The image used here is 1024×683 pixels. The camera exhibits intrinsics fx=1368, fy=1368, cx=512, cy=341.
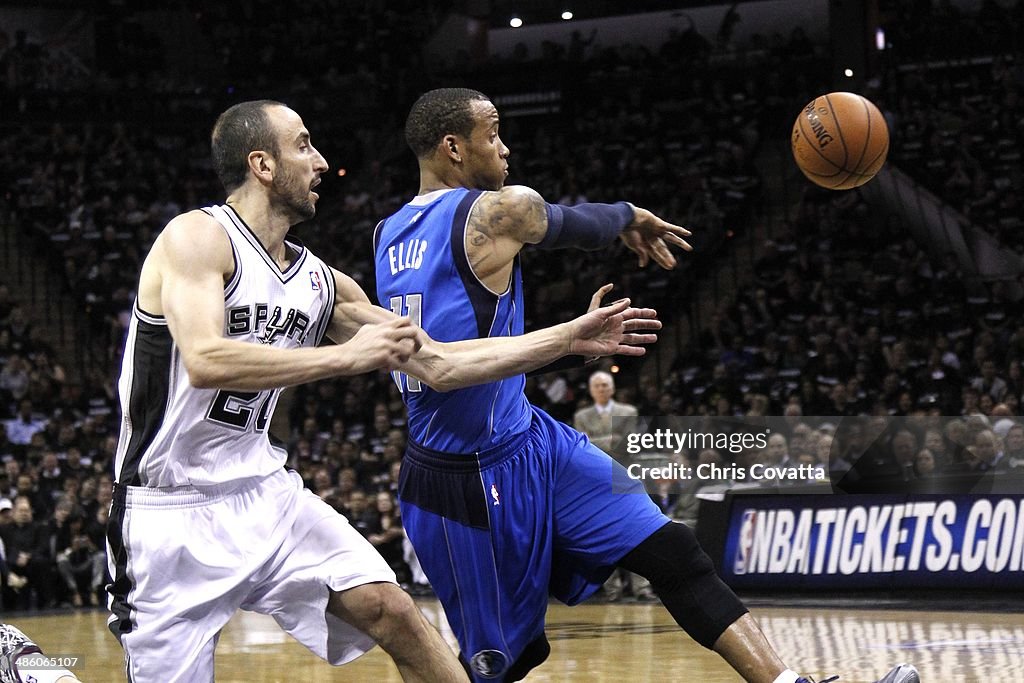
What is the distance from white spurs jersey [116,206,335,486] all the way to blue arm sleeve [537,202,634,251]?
3.05 feet

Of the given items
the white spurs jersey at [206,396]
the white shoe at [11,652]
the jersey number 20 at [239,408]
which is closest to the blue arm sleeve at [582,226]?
the white spurs jersey at [206,396]

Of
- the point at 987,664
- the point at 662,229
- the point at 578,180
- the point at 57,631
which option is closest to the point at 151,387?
the point at 662,229

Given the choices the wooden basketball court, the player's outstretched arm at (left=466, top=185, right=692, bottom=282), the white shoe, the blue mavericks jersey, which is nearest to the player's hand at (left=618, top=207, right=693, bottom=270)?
the player's outstretched arm at (left=466, top=185, right=692, bottom=282)

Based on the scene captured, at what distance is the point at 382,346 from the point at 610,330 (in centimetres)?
84

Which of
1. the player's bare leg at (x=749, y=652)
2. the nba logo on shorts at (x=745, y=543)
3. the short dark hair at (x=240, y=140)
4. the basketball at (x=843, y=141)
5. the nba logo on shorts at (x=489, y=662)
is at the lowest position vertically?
the nba logo on shorts at (x=745, y=543)

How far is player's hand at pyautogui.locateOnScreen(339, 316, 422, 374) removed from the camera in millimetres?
3408

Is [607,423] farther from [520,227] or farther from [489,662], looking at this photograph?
[520,227]

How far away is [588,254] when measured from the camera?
17031mm

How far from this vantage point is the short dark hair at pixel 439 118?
4605 millimetres

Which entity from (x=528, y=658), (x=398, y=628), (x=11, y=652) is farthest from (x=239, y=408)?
(x=11, y=652)

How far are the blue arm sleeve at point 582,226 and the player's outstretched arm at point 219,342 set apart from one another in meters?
0.97

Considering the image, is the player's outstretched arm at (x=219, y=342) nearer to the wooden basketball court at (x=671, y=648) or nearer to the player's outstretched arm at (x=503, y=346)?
the player's outstretched arm at (x=503, y=346)

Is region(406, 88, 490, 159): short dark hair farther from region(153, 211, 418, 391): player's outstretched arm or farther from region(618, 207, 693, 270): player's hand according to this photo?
region(153, 211, 418, 391): player's outstretched arm

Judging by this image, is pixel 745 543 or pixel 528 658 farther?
pixel 745 543
